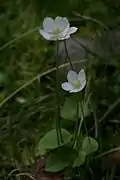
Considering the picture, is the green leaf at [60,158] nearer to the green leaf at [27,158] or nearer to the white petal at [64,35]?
the green leaf at [27,158]

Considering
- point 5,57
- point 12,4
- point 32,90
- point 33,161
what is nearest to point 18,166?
point 33,161

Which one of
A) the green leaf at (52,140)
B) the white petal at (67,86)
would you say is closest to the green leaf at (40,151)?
the green leaf at (52,140)

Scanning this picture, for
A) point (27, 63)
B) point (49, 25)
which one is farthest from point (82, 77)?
point (27, 63)

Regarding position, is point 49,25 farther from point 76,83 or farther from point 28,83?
point 28,83

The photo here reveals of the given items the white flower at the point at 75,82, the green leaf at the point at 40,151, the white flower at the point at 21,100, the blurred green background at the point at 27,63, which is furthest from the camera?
the white flower at the point at 21,100

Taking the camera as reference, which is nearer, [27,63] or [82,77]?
[82,77]

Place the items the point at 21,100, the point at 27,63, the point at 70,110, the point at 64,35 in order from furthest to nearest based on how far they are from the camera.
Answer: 1. the point at 27,63
2. the point at 21,100
3. the point at 70,110
4. the point at 64,35

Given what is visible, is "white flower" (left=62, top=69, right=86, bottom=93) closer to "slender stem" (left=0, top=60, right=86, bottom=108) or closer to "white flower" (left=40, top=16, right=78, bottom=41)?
"white flower" (left=40, top=16, right=78, bottom=41)
